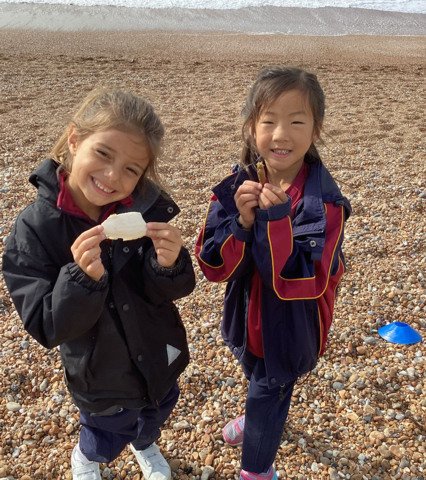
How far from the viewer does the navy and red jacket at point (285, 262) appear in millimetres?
2352

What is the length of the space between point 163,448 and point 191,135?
19.0 feet

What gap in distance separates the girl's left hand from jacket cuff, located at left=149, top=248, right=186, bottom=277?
0.18 feet

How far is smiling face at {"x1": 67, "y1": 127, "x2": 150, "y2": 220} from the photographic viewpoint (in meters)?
2.32

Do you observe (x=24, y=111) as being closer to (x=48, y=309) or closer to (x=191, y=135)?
(x=191, y=135)

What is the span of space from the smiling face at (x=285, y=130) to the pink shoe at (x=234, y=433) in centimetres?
172

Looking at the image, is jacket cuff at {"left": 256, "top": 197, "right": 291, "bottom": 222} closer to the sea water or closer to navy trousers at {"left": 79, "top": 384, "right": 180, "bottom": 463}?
navy trousers at {"left": 79, "top": 384, "right": 180, "bottom": 463}

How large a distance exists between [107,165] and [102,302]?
603 mm

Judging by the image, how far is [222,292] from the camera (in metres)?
4.77

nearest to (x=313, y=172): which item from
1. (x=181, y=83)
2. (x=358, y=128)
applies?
(x=358, y=128)

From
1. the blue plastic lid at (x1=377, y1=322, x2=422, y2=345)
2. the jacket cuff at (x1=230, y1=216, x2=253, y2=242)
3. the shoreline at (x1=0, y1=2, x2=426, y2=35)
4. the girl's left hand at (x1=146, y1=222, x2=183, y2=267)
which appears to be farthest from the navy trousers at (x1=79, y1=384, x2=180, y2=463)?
the shoreline at (x1=0, y1=2, x2=426, y2=35)

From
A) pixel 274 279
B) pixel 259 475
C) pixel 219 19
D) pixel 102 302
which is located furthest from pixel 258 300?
pixel 219 19

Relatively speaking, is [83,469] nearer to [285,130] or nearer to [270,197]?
[270,197]

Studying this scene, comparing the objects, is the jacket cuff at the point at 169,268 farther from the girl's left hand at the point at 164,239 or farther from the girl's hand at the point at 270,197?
the girl's hand at the point at 270,197

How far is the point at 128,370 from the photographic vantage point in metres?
2.54
